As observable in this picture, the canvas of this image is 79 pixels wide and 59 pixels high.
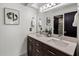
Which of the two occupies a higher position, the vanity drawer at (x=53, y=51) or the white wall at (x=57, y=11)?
the white wall at (x=57, y=11)

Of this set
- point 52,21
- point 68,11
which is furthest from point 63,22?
point 52,21

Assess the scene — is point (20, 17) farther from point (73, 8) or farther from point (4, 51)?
point (73, 8)

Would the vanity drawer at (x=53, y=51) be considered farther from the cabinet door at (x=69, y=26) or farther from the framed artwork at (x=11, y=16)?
the framed artwork at (x=11, y=16)

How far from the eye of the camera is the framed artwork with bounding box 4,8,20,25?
6.97 feet

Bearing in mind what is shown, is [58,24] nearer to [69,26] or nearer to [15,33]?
[69,26]

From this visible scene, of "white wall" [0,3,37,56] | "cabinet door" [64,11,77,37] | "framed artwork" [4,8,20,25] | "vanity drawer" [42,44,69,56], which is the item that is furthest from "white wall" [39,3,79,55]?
"vanity drawer" [42,44,69,56]

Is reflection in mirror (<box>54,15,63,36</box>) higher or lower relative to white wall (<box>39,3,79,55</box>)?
lower

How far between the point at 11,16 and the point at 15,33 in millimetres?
581

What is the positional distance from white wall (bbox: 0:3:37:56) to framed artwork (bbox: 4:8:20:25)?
0.32 feet

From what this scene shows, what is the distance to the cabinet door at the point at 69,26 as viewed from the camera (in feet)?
4.97

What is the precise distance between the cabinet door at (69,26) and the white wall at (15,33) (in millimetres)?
1431

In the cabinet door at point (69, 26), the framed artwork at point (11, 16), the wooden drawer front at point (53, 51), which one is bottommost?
the wooden drawer front at point (53, 51)

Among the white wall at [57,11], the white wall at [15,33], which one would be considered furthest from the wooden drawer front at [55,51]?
the white wall at [15,33]

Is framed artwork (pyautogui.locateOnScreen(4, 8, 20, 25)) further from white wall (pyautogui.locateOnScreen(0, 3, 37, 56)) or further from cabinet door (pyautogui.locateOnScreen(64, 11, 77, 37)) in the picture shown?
cabinet door (pyautogui.locateOnScreen(64, 11, 77, 37))
